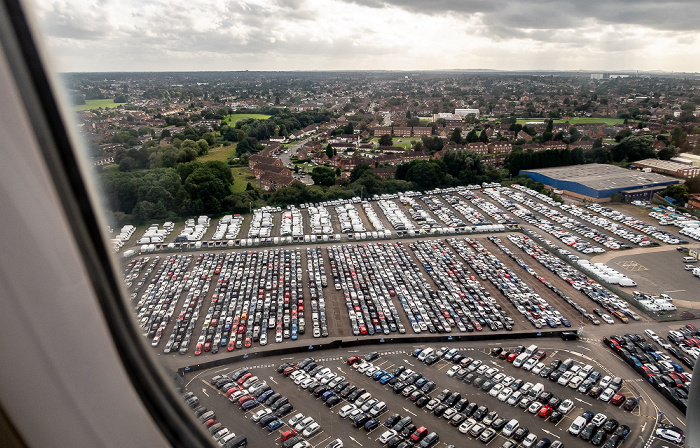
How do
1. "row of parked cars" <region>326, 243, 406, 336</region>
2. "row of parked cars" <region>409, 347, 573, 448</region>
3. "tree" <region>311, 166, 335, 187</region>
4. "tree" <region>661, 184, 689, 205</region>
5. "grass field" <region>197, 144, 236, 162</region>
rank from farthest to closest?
"tree" <region>311, 166, 335, 187</region>, "grass field" <region>197, 144, 236, 162</region>, "tree" <region>661, 184, 689, 205</region>, "row of parked cars" <region>326, 243, 406, 336</region>, "row of parked cars" <region>409, 347, 573, 448</region>

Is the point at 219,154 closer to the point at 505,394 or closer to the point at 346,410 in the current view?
the point at 346,410

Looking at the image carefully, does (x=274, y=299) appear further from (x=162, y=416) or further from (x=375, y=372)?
(x=162, y=416)

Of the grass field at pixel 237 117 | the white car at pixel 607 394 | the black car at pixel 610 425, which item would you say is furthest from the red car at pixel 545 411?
the grass field at pixel 237 117

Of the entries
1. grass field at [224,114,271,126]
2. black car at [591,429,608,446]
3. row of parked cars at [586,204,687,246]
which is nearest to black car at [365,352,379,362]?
black car at [591,429,608,446]

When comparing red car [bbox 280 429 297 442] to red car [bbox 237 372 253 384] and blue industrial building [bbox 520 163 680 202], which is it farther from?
blue industrial building [bbox 520 163 680 202]

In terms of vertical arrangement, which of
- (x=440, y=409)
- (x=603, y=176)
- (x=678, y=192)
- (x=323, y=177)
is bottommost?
(x=323, y=177)

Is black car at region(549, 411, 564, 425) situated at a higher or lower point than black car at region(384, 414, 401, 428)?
higher

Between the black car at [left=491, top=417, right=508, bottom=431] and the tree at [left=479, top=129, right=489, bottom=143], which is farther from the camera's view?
the tree at [left=479, top=129, right=489, bottom=143]

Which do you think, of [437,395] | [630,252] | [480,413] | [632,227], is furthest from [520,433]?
[632,227]
